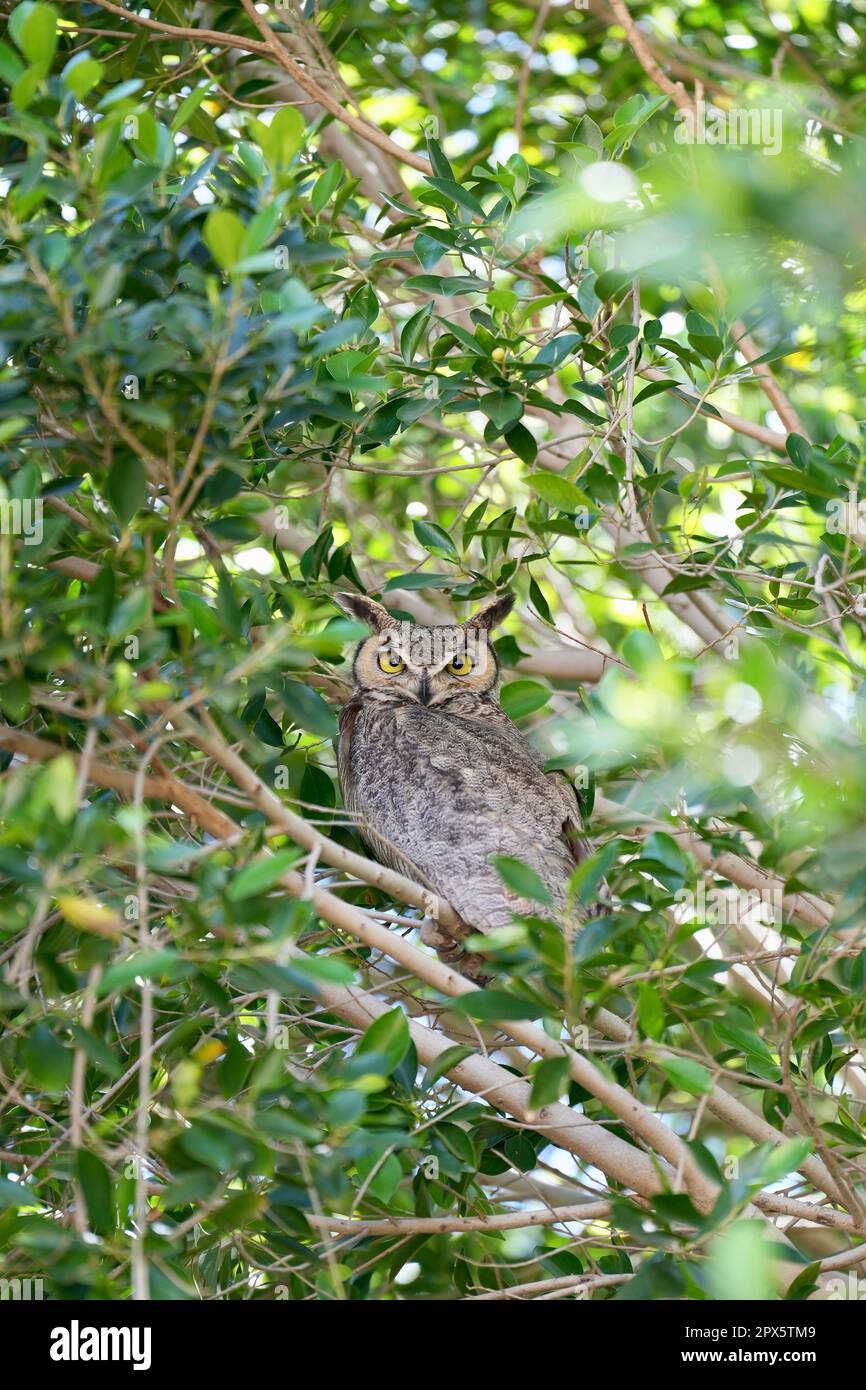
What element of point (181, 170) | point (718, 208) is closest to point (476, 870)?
point (181, 170)

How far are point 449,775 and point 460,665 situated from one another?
74 centimetres

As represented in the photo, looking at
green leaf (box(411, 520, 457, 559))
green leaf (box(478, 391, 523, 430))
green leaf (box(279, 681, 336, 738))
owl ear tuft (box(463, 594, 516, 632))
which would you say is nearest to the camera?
green leaf (box(279, 681, 336, 738))

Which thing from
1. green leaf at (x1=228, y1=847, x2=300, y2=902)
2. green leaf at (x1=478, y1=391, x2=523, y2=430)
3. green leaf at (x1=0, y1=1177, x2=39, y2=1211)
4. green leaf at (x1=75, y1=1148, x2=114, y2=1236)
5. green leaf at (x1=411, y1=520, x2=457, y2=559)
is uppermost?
green leaf at (x1=478, y1=391, x2=523, y2=430)

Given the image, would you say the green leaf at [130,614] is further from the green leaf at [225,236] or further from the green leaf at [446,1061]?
the green leaf at [446,1061]

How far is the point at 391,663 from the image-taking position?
12.6ft

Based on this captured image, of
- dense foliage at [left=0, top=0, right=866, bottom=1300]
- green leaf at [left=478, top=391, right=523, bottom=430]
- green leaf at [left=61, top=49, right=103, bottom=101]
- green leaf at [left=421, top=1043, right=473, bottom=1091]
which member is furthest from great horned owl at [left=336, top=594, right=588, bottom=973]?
green leaf at [left=61, top=49, right=103, bottom=101]

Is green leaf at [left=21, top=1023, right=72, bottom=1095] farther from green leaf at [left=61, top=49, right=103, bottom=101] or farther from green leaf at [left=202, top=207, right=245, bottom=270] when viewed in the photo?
green leaf at [left=61, top=49, right=103, bottom=101]

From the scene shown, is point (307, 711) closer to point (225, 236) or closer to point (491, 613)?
point (225, 236)

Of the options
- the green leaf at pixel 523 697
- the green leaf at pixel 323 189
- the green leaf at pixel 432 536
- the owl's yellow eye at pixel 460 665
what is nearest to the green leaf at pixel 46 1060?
the green leaf at pixel 523 697

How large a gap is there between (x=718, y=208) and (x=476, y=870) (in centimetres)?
226

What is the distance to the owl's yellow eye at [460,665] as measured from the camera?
12.6 feet

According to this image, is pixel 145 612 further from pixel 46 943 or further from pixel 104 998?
pixel 46 943

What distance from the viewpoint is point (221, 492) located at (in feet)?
6.84

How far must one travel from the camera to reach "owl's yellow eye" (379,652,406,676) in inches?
151
